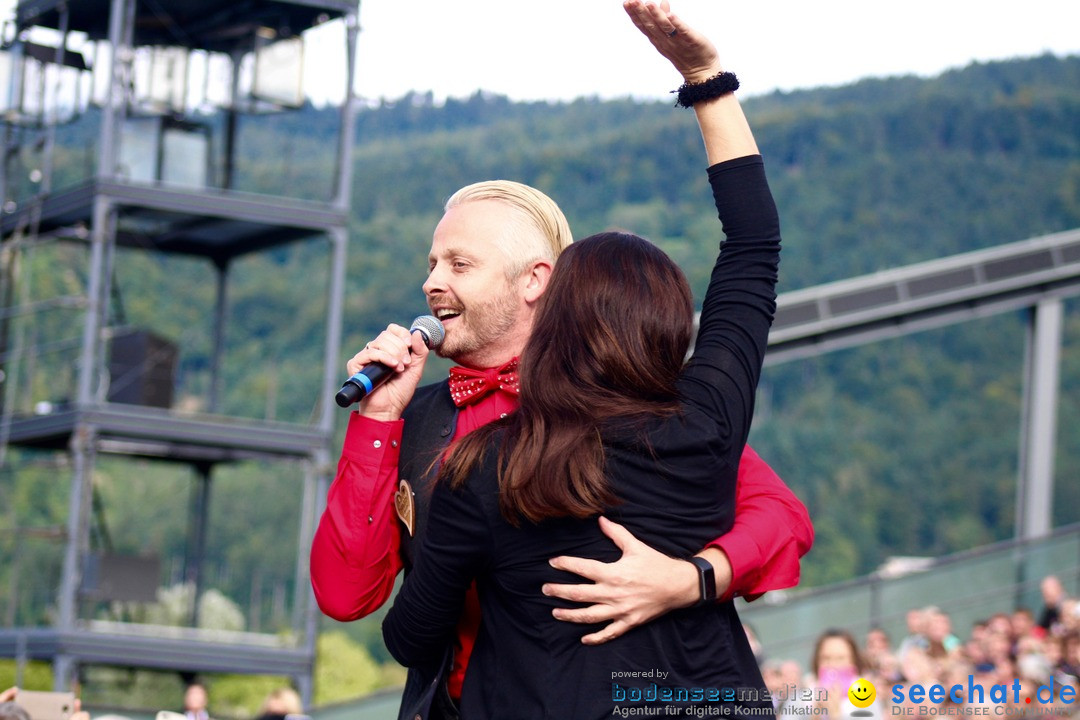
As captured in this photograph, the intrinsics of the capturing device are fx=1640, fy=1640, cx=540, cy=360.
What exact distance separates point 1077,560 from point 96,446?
10469mm

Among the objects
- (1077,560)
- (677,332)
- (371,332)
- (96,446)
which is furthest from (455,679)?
(371,332)

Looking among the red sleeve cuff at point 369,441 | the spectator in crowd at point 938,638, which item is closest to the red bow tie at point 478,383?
the red sleeve cuff at point 369,441

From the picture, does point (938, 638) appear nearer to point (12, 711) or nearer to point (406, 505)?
point (12, 711)

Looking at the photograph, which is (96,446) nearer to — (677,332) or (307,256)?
(677,332)

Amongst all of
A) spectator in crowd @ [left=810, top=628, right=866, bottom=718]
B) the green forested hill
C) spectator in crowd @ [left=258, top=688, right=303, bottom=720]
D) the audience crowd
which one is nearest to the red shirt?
the audience crowd

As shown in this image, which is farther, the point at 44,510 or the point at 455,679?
the point at 44,510

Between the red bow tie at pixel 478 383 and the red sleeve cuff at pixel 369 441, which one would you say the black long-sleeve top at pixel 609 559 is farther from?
the red bow tie at pixel 478 383

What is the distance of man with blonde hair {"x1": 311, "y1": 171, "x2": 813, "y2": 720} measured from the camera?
120 inches

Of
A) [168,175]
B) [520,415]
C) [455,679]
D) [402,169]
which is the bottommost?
[455,679]

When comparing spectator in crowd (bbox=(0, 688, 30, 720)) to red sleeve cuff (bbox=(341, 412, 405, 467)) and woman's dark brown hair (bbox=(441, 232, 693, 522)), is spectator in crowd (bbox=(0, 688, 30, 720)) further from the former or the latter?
woman's dark brown hair (bbox=(441, 232, 693, 522))

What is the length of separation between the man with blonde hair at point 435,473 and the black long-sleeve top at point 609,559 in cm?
5

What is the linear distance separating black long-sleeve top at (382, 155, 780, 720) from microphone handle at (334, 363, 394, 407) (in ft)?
0.93

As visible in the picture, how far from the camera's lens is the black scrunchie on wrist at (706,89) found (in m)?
3.35

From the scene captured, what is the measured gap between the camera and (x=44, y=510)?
57.7 meters
